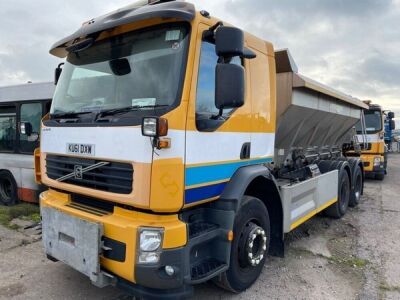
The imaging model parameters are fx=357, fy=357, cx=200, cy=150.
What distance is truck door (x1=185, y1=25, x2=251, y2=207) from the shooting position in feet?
9.68

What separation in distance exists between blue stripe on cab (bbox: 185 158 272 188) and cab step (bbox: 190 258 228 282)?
2.44ft

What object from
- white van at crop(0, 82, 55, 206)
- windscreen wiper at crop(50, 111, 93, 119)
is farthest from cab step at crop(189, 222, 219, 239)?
white van at crop(0, 82, 55, 206)

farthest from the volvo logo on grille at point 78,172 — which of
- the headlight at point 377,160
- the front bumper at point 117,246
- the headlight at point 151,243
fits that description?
the headlight at point 377,160

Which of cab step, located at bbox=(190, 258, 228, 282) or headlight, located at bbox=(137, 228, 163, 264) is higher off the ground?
headlight, located at bbox=(137, 228, 163, 264)

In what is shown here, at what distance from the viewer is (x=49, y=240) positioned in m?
3.45

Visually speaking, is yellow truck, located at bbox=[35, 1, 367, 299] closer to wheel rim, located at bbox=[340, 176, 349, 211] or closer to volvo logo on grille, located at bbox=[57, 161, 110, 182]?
volvo logo on grille, located at bbox=[57, 161, 110, 182]

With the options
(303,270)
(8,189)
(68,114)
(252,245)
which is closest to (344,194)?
(303,270)

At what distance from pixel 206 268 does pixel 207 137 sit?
1.15 metres

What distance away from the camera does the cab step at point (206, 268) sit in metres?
3.00

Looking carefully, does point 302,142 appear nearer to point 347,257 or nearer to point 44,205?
point 347,257

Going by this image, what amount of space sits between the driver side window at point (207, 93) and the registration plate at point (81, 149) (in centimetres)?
96

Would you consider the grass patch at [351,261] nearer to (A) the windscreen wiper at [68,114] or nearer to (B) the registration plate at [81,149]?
(B) the registration plate at [81,149]

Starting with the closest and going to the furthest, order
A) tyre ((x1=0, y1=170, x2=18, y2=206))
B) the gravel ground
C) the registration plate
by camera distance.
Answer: the registration plate < the gravel ground < tyre ((x1=0, y1=170, x2=18, y2=206))

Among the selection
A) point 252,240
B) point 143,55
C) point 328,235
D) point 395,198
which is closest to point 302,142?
point 328,235
